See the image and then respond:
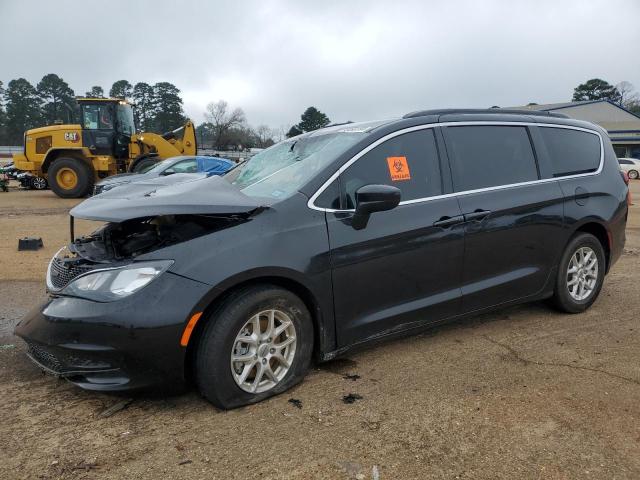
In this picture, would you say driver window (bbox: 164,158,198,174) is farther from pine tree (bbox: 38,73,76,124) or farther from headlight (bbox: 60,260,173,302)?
pine tree (bbox: 38,73,76,124)

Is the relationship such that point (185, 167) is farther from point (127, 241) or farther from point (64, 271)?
point (64, 271)

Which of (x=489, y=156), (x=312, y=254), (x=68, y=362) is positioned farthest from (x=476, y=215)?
(x=68, y=362)

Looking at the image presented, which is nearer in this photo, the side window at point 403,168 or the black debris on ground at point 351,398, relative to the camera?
the black debris on ground at point 351,398

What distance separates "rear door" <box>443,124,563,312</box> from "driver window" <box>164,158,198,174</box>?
9780mm

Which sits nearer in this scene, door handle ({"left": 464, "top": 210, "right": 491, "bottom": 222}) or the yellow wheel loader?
door handle ({"left": 464, "top": 210, "right": 491, "bottom": 222})

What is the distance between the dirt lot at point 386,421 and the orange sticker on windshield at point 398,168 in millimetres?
1284

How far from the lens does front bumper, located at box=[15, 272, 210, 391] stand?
2.67 metres

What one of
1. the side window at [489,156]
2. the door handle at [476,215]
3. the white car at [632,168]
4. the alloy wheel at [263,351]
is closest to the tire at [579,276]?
the side window at [489,156]

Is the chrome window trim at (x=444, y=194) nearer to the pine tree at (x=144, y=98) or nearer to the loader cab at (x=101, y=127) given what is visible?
the loader cab at (x=101, y=127)

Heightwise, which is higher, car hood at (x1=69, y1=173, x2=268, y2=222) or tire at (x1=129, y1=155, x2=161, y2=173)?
tire at (x1=129, y1=155, x2=161, y2=173)

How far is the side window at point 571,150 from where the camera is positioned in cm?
442

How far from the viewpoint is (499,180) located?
3994mm

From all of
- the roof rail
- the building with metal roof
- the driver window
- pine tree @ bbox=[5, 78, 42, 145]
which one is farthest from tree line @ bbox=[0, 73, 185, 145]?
the roof rail

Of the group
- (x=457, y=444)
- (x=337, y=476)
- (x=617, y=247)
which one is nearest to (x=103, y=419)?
(x=337, y=476)
